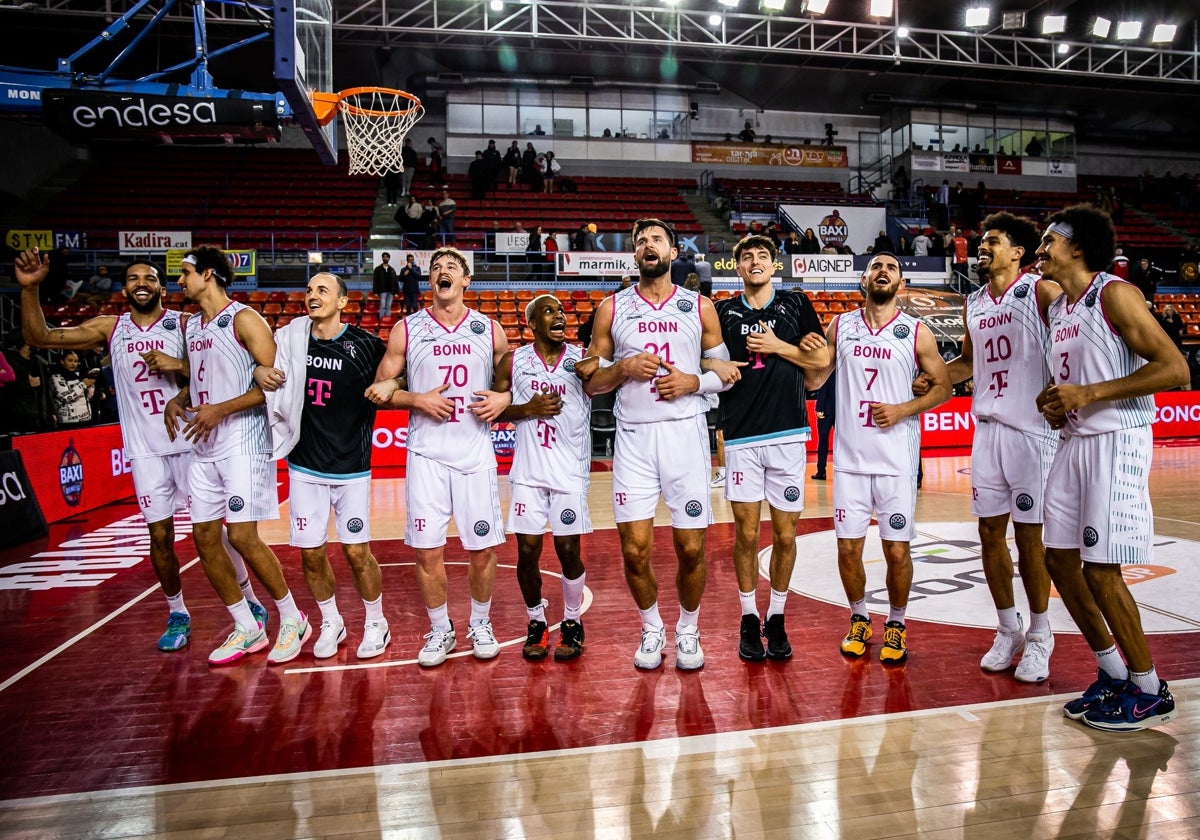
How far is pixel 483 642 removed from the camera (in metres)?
4.71

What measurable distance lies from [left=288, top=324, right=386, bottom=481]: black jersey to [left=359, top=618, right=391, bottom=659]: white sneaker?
922mm

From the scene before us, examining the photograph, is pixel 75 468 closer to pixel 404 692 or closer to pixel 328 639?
pixel 328 639

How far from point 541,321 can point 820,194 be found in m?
24.6

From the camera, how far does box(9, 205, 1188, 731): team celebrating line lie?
4.36m

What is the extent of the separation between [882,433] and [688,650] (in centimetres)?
159

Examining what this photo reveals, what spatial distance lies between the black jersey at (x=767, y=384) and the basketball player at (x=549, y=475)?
2.92ft

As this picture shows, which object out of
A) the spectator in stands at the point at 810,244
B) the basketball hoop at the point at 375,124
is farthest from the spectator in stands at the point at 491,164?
the basketball hoop at the point at 375,124

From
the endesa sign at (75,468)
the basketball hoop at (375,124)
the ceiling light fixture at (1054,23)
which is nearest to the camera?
the endesa sign at (75,468)

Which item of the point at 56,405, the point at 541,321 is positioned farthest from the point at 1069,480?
the point at 56,405

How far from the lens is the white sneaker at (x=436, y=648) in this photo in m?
4.60

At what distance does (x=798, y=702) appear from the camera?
3.98 meters

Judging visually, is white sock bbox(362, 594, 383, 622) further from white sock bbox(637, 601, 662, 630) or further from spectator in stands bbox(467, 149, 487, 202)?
spectator in stands bbox(467, 149, 487, 202)

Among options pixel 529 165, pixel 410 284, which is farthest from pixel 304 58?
pixel 529 165

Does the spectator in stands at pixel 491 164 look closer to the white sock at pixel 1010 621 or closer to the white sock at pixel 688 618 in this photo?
the white sock at pixel 688 618
